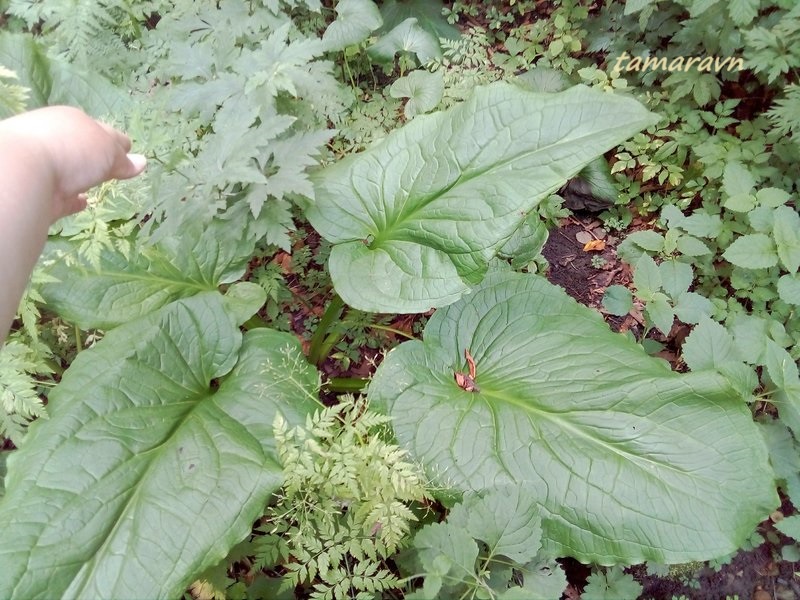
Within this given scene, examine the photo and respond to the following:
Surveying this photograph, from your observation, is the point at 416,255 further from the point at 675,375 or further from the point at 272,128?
the point at 675,375

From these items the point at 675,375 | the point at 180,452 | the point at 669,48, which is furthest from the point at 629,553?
the point at 669,48

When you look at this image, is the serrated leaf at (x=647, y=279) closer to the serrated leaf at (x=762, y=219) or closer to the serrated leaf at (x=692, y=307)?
the serrated leaf at (x=692, y=307)

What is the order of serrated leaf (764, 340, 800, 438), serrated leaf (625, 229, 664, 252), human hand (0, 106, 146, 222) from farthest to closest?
1. serrated leaf (625, 229, 664, 252)
2. serrated leaf (764, 340, 800, 438)
3. human hand (0, 106, 146, 222)

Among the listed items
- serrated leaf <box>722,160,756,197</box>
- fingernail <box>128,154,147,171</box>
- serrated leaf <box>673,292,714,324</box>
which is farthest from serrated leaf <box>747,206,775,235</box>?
fingernail <box>128,154,147,171</box>

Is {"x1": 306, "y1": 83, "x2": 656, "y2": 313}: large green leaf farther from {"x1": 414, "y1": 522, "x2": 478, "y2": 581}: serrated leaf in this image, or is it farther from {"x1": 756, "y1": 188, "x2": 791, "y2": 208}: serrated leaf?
{"x1": 756, "y1": 188, "x2": 791, "y2": 208}: serrated leaf

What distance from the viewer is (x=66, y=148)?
120 centimetres

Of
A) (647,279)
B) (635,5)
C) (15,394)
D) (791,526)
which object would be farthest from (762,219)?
(15,394)

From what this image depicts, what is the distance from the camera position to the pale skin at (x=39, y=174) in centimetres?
100

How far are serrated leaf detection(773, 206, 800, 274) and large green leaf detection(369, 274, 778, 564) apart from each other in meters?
0.76

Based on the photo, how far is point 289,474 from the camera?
64.5 inches

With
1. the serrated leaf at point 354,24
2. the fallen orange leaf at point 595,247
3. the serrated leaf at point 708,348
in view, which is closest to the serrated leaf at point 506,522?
the serrated leaf at point 708,348

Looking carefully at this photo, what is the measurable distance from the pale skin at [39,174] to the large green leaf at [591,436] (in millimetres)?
1066

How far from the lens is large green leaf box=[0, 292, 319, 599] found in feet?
4.83

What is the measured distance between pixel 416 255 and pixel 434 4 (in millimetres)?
2104
